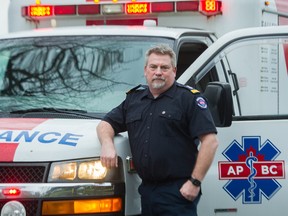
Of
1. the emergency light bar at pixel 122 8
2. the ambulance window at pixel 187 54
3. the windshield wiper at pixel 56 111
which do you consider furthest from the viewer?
the emergency light bar at pixel 122 8

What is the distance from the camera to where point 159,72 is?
5.14 meters

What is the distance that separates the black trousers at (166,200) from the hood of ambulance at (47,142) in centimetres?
37

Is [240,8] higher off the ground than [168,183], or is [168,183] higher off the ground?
[240,8]

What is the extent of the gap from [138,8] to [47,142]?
3.04m

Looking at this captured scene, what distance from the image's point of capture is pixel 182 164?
5.07m

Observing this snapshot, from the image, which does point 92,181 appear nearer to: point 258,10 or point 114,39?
point 114,39

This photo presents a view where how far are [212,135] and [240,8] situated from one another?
2.59 metres

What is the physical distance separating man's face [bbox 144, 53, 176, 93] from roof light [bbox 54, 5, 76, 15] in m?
2.95

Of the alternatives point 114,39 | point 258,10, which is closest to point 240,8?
point 258,10

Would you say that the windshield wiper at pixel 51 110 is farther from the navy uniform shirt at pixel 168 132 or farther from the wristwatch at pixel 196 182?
the wristwatch at pixel 196 182

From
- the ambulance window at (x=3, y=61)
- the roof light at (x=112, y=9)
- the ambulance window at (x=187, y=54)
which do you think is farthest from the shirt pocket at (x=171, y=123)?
the roof light at (x=112, y=9)

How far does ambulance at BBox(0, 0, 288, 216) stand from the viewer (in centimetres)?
504

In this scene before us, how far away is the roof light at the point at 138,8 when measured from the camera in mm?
7859

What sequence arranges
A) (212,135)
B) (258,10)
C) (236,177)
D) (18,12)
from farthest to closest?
(18,12)
(258,10)
(236,177)
(212,135)
